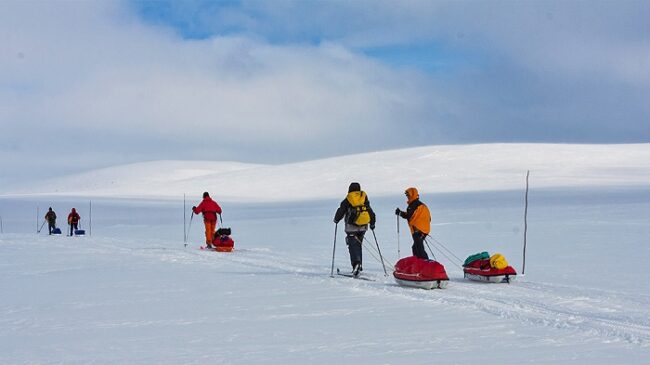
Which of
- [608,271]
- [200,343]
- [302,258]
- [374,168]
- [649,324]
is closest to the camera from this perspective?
[200,343]

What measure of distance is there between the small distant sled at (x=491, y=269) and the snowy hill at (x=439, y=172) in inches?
1421

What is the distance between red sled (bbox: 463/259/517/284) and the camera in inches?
395

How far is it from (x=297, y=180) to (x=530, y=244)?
4951cm

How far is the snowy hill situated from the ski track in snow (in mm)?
36725

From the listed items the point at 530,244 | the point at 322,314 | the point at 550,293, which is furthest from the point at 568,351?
the point at 530,244

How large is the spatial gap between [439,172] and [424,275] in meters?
48.9

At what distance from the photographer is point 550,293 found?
8969 mm

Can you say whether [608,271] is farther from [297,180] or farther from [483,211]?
[297,180]

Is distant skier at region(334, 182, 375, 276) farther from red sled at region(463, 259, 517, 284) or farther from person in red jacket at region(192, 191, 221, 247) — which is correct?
person in red jacket at region(192, 191, 221, 247)

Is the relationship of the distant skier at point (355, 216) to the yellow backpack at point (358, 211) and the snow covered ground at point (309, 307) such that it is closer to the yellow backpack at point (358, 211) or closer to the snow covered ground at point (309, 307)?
the yellow backpack at point (358, 211)

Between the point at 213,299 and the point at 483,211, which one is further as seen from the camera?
the point at 483,211

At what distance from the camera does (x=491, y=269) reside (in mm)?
10102

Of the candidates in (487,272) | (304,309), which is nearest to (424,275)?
(487,272)

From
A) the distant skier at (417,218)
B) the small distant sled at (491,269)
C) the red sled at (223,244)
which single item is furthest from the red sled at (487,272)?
the red sled at (223,244)
